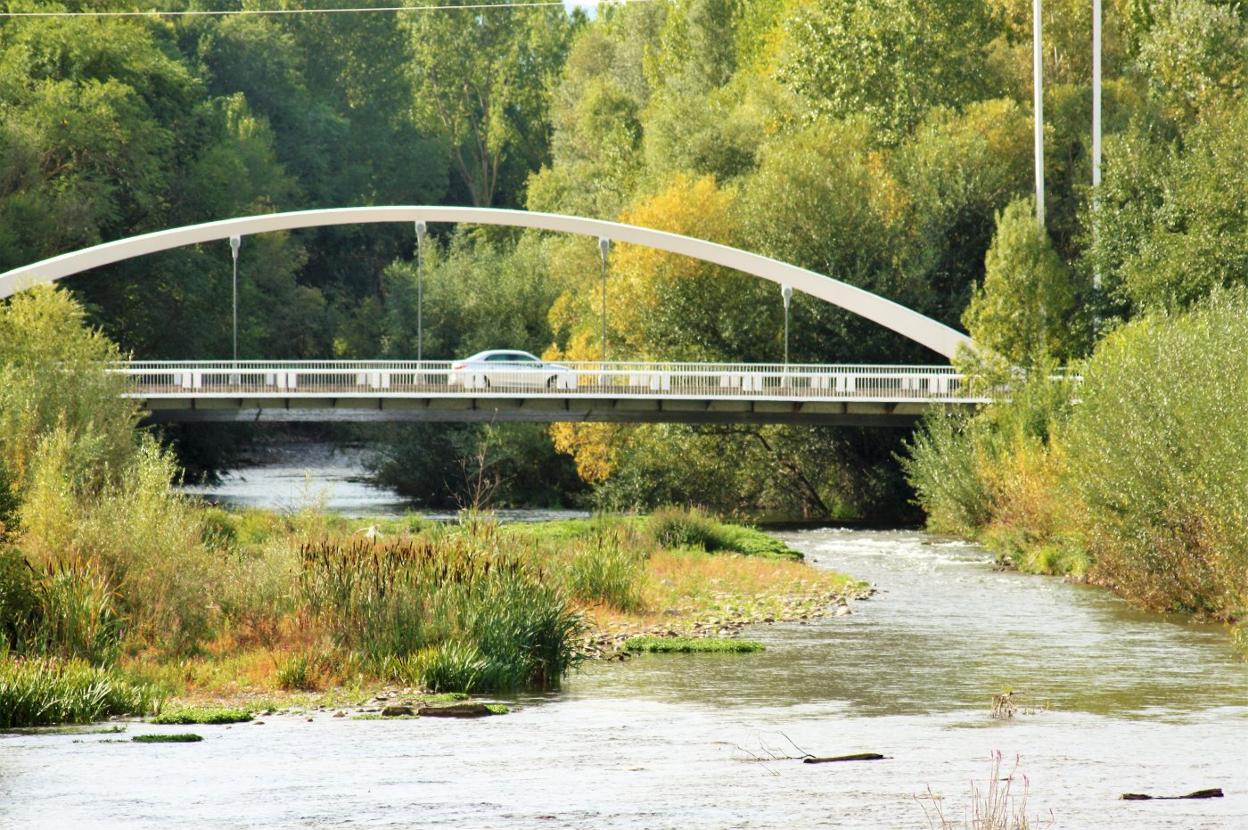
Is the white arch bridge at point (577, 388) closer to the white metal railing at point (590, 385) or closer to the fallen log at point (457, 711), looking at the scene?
the white metal railing at point (590, 385)

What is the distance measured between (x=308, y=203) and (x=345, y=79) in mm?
18216

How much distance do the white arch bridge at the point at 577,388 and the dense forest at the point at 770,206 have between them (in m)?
3.59

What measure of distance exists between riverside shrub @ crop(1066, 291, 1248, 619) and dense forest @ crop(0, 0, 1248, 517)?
640 inches

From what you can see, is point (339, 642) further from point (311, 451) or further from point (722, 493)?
point (311, 451)

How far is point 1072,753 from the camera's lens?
17297 mm

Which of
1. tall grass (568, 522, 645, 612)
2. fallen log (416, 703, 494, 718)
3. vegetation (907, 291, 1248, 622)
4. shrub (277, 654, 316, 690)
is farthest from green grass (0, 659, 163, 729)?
vegetation (907, 291, 1248, 622)

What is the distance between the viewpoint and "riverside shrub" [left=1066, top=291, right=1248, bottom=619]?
27328mm

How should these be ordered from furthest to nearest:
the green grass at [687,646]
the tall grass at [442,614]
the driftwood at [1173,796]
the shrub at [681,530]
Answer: the shrub at [681,530], the green grass at [687,646], the tall grass at [442,614], the driftwood at [1173,796]

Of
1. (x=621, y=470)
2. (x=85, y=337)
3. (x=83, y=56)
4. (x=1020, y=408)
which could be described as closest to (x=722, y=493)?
(x=621, y=470)

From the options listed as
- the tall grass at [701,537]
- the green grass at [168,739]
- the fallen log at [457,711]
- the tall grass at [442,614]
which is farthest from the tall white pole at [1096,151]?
the green grass at [168,739]

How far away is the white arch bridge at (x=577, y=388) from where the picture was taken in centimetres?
4800

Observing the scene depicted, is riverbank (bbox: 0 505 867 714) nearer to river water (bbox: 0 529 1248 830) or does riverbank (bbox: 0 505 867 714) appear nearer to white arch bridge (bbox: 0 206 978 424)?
river water (bbox: 0 529 1248 830)

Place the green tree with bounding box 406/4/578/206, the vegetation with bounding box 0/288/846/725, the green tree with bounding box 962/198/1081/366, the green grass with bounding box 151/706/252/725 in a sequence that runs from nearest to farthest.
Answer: the green grass with bounding box 151/706/252/725
the vegetation with bounding box 0/288/846/725
the green tree with bounding box 962/198/1081/366
the green tree with bounding box 406/4/578/206

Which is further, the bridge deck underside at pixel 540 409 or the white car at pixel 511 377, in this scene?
the white car at pixel 511 377
